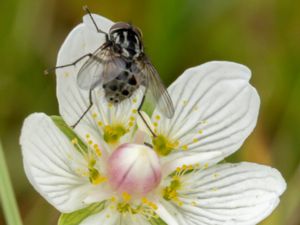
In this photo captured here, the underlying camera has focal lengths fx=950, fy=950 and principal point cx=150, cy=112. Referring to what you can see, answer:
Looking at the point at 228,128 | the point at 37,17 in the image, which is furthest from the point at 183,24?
the point at 228,128

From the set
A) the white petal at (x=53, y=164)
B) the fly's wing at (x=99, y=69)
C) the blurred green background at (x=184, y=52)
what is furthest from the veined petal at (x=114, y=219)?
the blurred green background at (x=184, y=52)

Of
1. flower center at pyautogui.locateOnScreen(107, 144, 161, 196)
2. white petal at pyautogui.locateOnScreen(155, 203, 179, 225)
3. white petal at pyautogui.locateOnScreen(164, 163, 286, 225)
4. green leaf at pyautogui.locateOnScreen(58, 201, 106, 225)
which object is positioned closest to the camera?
green leaf at pyautogui.locateOnScreen(58, 201, 106, 225)

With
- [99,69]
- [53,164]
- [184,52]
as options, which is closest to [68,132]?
[53,164]

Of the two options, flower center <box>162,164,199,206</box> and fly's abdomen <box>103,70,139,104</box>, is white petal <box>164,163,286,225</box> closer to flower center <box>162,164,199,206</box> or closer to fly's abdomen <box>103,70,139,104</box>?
flower center <box>162,164,199,206</box>

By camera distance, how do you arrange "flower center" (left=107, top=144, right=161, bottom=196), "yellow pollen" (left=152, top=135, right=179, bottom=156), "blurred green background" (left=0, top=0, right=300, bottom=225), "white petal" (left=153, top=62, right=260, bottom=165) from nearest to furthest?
"flower center" (left=107, top=144, right=161, bottom=196), "white petal" (left=153, top=62, right=260, bottom=165), "yellow pollen" (left=152, top=135, right=179, bottom=156), "blurred green background" (left=0, top=0, right=300, bottom=225)

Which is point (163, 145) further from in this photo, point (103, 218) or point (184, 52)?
point (184, 52)

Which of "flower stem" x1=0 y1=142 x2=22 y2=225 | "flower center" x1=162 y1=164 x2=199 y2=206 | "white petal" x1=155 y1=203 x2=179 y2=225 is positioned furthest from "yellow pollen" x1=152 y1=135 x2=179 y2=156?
"flower stem" x1=0 y1=142 x2=22 y2=225

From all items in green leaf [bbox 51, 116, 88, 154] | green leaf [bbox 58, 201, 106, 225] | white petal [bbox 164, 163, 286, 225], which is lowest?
white petal [bbox 164, 163, 286, 225]
